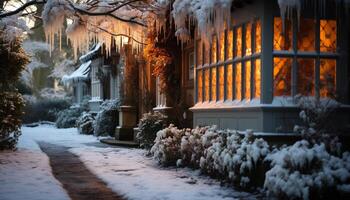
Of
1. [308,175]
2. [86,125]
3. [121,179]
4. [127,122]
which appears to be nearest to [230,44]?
[121,179]

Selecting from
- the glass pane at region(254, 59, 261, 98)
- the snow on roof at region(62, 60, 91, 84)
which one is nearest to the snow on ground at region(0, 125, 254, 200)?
the glass pane at region(254, 59, 261, 98)

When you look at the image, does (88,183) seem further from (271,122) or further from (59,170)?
(271,122)

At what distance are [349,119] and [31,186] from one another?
5.95 m

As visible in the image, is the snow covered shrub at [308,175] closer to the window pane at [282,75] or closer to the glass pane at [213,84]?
the window pane at [282,75]

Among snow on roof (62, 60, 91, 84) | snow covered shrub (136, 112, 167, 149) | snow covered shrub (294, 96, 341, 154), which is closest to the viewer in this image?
snow covered shrub (294, 96, 341, 154)

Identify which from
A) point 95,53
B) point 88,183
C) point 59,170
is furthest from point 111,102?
point 88,183

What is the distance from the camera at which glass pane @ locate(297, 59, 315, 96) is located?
9.96m

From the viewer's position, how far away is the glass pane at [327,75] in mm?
9594

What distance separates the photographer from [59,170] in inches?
464

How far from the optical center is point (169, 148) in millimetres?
12055

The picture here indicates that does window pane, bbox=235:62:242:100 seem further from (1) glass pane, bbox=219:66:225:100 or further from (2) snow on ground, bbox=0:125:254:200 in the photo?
(2) snow on ground, bbox=0:125:254:200

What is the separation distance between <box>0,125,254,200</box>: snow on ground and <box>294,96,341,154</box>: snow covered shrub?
143 centimetres

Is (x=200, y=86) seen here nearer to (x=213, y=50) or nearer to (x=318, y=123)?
(x=213, y=50)

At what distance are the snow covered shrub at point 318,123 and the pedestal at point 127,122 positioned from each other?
11.6 metres
